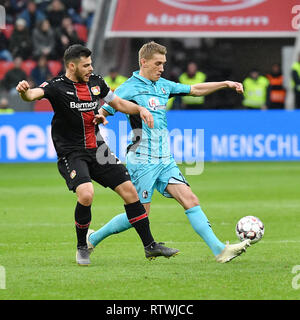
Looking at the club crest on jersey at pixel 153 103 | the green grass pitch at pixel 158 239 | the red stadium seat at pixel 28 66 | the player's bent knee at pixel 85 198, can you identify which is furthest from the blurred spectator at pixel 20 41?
the player's bent knee at pixel 85 198

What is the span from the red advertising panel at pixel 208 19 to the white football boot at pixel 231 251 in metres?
14.9

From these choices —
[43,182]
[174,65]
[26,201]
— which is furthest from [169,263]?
[174,65]

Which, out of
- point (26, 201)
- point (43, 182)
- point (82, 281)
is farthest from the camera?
point (43, 182)

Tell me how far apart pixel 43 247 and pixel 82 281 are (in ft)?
7.06

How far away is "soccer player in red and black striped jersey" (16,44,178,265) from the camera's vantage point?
7.91 metres

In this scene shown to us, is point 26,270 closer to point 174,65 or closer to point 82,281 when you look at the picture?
point 82,281

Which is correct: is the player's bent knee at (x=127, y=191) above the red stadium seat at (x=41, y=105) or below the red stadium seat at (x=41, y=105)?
below

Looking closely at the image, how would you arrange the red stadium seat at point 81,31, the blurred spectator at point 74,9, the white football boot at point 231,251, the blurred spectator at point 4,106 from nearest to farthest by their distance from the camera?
1. the white football boot at point 231,251
2. the blurred spectator at point 4,106
3. the red stadium seat at point 81,31
4. the blurred spectator at point 74,9

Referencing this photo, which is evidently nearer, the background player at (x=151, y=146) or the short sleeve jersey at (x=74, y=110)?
the short sleeve jersey at (x=74, y=110)

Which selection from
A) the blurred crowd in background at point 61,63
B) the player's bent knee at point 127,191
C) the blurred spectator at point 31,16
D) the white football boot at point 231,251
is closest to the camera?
the white football boot at point 231,251

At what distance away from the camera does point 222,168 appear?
60.4ft

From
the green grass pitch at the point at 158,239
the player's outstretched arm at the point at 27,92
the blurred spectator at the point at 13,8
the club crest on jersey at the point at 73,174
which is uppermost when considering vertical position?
the blurred spectator at the point at 13,8

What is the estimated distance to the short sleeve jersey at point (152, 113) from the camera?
8.27m

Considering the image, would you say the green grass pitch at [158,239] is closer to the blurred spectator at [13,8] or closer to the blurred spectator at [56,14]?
the blurred spectator at [56,14]
